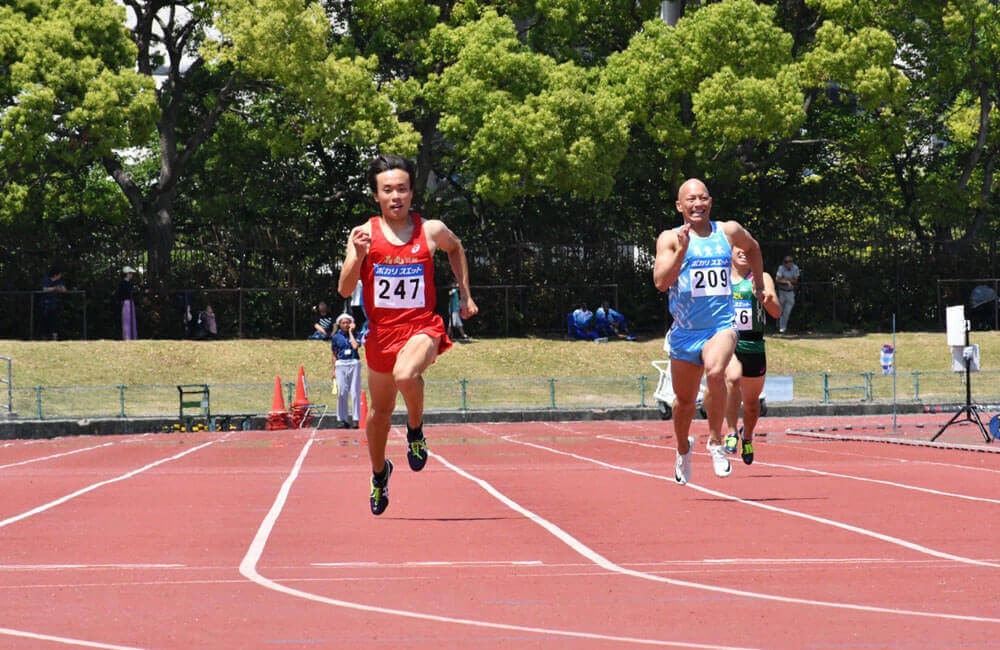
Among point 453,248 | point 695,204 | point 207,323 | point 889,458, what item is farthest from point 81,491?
point 207,323

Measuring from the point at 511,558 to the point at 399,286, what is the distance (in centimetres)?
212

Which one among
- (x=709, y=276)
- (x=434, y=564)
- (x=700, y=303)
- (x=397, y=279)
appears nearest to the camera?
(x=434, y=564)

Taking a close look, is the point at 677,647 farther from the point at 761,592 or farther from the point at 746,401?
the point at 746,401

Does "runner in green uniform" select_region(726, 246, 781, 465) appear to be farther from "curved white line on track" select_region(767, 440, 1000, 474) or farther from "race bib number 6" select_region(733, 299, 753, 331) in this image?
"curved white line on track" select_region(767, 440, 1000, 474)

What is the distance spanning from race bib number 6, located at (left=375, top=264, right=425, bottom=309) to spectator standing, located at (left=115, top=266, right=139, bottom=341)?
90.0 ft

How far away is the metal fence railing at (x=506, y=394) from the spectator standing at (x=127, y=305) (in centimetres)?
530

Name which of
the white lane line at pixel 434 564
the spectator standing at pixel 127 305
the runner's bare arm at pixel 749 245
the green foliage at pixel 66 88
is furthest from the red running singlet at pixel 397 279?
the spectator standing at pixel 127 305

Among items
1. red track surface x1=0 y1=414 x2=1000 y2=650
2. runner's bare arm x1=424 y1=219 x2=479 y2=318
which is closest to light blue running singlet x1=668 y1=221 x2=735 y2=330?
red track surface x1=0 y1=414 x2=1000 y2=650

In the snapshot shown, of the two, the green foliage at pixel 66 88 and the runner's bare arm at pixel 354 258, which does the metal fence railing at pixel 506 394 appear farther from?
the runner's bare arm at pixel 354 258

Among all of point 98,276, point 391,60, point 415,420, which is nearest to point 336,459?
point 415,420

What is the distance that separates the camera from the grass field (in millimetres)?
30203

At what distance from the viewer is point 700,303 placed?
11.6 m

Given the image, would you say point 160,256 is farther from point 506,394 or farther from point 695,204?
point 695,204

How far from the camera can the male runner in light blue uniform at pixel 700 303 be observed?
447 inches
